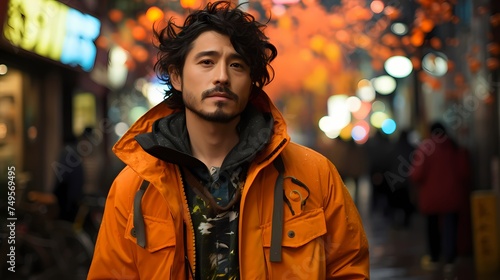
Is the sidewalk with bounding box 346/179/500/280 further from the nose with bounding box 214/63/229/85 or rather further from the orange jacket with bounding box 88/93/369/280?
the nose with bounding box 214/63/229/85

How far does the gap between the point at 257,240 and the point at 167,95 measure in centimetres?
78

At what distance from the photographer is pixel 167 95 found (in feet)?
11.0

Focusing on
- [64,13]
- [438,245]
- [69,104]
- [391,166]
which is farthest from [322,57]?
[64,13]

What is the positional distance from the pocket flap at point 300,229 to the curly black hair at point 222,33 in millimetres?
546

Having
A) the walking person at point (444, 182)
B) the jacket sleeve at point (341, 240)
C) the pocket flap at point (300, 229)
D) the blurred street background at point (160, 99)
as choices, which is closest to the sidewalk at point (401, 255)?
the blurred street background at point (160, 99)

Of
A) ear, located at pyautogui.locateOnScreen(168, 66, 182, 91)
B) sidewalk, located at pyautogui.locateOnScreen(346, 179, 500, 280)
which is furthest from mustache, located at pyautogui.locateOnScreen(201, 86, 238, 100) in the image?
sidewalk, located at pyautogui.locateOnScreen(346, 179, 500, 280)

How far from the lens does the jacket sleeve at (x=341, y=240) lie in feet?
9.76

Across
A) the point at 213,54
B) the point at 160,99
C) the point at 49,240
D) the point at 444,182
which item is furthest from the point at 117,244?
the point at 444,182

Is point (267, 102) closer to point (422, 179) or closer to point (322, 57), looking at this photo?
point (422, 179)

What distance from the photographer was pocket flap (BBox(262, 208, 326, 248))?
2859 millimetres

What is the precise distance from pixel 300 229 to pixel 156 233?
1.57ft

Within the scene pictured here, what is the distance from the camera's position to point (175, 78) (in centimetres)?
322

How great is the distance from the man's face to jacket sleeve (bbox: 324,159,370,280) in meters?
0.43

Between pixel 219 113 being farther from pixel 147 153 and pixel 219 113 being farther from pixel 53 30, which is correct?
pixel 53 30
